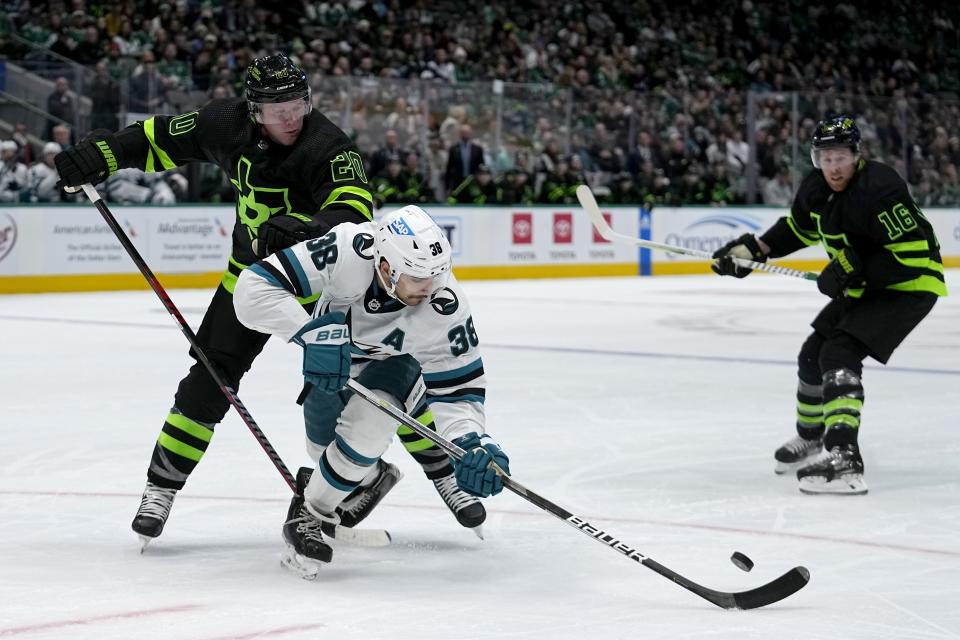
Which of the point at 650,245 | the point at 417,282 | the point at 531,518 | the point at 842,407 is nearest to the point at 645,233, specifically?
the point at 650,245

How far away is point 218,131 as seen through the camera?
3691 mm

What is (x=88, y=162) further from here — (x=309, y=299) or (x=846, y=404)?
(x=846, y=404)

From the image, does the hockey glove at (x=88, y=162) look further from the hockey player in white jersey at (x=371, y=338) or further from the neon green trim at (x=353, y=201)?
the hockey player in white jersey at (x=371, y=338)

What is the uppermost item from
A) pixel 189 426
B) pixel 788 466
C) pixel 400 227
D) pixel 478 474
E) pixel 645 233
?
pixel 400 227

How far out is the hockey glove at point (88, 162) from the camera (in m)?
3.65

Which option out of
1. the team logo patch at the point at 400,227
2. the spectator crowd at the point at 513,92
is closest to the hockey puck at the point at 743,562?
the team logo patch at the point at 400,227

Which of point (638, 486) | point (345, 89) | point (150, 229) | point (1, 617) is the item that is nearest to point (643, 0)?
point (345, 89)

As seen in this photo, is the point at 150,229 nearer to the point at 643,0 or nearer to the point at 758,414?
the point at 758,414

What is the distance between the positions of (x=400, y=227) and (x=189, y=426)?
864 mm

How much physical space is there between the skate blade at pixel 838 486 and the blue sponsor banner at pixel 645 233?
11123 millimetres

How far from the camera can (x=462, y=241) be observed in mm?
14344

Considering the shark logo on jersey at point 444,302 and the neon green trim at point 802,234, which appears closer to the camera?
the shark logo on jersey at point 444,302

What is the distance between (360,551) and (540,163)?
11565mm

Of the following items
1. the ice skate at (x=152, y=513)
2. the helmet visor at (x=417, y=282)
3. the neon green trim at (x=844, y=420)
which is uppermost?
the helmet visor at (x=417, y=282)
